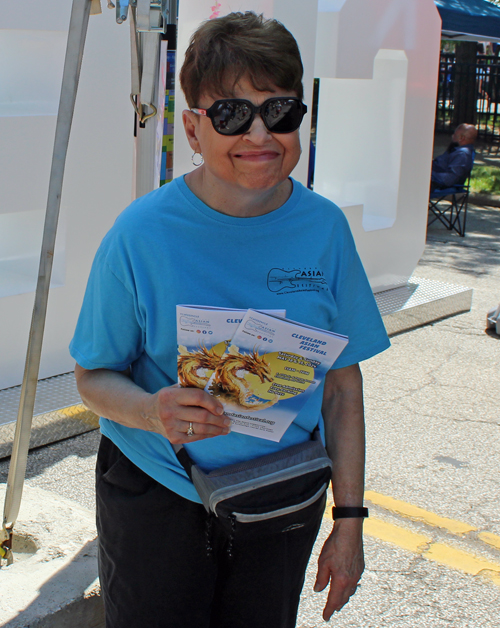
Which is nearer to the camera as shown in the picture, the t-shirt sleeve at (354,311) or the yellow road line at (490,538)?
the t-shirt sleeve at (354,311)

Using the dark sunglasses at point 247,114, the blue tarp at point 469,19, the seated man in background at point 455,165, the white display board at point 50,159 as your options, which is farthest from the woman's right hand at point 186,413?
the blue tarp at point 469,19

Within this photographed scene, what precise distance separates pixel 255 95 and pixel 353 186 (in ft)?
17.9

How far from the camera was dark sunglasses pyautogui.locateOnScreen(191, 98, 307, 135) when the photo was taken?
161 centimetres

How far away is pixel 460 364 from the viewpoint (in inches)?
227

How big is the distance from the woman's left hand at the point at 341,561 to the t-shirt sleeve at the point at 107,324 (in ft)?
2.07

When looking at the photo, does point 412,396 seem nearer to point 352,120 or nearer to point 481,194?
point 352,120

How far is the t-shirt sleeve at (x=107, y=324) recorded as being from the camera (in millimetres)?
1623

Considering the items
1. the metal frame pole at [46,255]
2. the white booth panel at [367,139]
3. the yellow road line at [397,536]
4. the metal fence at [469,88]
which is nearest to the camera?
the metal frame pole at [46,255]

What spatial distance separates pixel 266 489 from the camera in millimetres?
1637

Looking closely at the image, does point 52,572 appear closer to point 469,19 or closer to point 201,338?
point 201,338

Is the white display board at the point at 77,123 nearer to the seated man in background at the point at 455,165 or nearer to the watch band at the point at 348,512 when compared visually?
the watch band at the point at 348,512

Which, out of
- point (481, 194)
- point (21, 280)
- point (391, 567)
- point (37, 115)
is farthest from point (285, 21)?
point (481, 194)

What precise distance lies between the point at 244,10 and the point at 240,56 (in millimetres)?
3488

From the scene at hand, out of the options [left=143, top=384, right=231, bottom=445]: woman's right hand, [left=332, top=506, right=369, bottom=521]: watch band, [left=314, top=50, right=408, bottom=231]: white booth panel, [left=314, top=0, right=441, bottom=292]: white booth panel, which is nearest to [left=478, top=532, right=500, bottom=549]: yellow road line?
[left=332, top=506, right=369, bottom=521]: watch band
